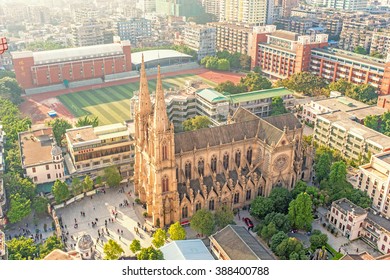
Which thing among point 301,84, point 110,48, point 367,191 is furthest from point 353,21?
point 367,191

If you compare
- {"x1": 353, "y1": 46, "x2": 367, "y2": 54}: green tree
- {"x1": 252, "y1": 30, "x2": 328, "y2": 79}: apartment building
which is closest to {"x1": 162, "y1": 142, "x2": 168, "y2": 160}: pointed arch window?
{"x1": 252, "y1": 30, "x2": 328, "y2": 79}: apartment building

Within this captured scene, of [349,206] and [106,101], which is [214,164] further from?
[106,101]

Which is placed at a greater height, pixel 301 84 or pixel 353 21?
pixel 353 21

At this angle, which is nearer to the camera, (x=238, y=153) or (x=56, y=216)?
(x=56, y=216)

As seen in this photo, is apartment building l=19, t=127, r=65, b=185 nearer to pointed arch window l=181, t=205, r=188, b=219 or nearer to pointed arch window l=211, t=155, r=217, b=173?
pointed arch window l=181, t=205, r=188, b=219

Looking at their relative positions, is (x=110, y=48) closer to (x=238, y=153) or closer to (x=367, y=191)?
(x=238, y=153)

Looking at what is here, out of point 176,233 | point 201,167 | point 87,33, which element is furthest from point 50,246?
point 87,33
